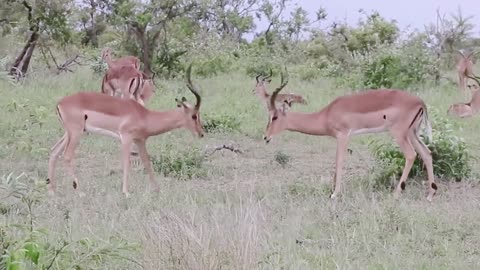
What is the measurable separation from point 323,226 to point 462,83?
875 centimetres

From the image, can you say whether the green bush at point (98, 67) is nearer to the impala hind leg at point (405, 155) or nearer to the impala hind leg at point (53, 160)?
the impala hind leg at point (53, 160)

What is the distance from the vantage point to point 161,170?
719cm

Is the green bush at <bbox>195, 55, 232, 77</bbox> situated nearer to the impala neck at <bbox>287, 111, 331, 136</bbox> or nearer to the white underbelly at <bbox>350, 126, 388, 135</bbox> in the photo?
the impala neck at <bbox>287, 111, 331, 136</bbox>

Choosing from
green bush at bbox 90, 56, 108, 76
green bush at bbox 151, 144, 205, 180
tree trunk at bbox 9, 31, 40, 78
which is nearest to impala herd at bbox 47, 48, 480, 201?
green bush at bbox 151, 144, 205, 180

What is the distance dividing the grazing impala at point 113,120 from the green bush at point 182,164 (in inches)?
16.8

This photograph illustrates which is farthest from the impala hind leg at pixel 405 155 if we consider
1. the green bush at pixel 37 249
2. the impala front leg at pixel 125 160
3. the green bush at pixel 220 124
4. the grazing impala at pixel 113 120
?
the green bush at pixel 220 124

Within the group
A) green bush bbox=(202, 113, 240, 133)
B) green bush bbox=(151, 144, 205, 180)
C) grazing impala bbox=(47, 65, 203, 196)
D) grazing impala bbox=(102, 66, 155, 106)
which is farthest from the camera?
green bush bbox=(202, 113, 240, 133)

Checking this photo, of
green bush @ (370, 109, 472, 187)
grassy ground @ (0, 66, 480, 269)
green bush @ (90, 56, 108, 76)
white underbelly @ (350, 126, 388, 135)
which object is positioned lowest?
grassy ground @ (0, 66, 480, 269)

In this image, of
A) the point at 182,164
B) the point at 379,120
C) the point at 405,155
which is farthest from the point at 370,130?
the point at 182,164

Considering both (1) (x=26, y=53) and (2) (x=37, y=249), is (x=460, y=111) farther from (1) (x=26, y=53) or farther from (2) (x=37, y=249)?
(2) (x=37, y=249)

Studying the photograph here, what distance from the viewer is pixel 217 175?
7.04m

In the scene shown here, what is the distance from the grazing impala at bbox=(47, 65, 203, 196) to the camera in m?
6.62

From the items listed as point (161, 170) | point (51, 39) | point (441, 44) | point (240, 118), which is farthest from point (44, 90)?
point (441, 44)

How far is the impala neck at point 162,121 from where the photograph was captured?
22.0 feet
